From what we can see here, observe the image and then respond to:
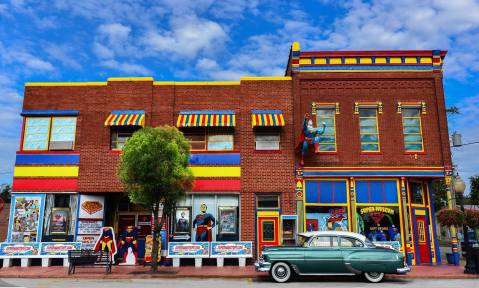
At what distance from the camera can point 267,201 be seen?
18.6m

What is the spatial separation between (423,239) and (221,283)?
10.6 m

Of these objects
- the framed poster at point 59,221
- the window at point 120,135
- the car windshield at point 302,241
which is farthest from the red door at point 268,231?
the framed poster at point 59,221

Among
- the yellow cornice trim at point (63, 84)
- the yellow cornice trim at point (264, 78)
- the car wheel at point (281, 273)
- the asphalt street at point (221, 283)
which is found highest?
the yellow cornice trim at point (264, 78)

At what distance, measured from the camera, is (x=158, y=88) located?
19625 mm

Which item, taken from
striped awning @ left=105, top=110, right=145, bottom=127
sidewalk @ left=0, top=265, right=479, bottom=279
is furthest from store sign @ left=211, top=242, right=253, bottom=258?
striped awning @ left=105, top=110, right=145, bottom=127

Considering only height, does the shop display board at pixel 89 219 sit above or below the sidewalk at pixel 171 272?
above

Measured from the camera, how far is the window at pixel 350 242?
1309 centimetres

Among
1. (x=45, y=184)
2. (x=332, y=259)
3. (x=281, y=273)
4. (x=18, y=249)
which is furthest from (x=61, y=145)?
(x=332, y=259)

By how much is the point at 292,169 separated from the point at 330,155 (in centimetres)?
190

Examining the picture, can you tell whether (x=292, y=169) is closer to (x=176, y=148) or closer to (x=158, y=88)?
(x=176, y=148)

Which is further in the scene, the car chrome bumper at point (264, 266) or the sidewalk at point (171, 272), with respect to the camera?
the sidewalk at point (171, 272)

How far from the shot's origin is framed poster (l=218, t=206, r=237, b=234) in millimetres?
18328

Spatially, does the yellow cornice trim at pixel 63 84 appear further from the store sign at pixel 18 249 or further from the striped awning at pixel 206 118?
the store sign at pixel 18 249

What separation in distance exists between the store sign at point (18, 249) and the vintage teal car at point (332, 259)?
9.95 metres
